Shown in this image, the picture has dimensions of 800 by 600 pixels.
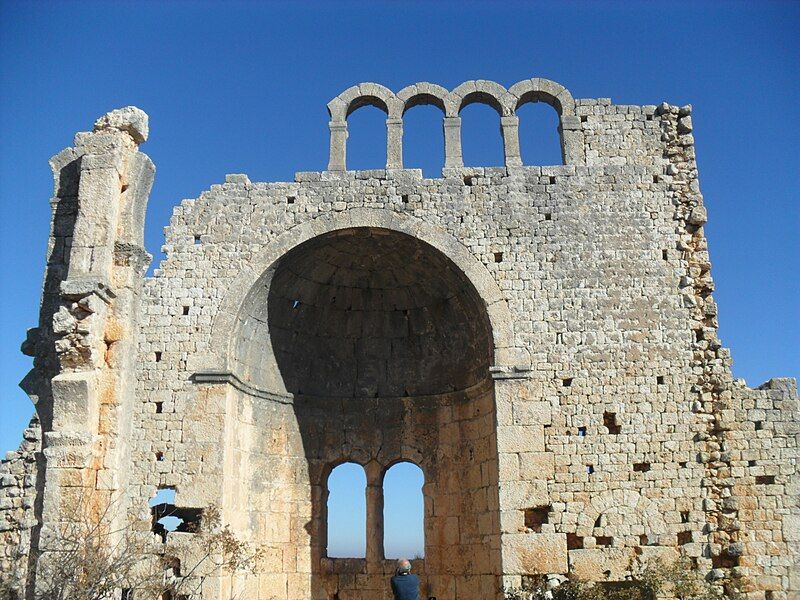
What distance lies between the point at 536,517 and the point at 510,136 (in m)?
6.26

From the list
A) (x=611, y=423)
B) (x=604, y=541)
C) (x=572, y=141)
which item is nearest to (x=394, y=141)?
(x=572, y=141)

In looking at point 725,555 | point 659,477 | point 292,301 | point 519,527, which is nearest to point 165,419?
point 292,301

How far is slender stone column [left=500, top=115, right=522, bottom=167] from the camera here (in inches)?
513

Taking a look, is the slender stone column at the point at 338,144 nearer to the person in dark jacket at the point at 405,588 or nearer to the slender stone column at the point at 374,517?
the slender stone column at the point at 374,517

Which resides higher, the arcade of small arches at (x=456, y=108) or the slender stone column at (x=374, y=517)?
the arcade of small arches at (x=456, y=108)

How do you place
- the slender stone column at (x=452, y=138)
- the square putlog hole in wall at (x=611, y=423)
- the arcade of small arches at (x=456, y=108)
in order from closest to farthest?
1. the square putlog hole in wall at (x=611, y=423)
2. the arcade of small arches at (x=456, y=108)
3. the slender stone column at (x=452, y=138)

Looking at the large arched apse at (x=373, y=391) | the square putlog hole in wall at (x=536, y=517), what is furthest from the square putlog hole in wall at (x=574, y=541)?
the large arched apse at (x=373, y=391)

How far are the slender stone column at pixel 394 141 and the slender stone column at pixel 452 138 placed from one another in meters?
0.78

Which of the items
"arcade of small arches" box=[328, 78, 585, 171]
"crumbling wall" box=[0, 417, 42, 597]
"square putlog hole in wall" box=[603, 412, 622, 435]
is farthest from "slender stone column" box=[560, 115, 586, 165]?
"crumbling wall" box=[0, 417, 42, 597]

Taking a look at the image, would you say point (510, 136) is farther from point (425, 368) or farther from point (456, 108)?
point (425, 368)

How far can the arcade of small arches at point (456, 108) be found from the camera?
13008 mm

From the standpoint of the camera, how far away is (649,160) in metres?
12.9

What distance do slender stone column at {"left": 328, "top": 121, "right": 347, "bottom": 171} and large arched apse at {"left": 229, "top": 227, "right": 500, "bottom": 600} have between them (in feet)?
4.27

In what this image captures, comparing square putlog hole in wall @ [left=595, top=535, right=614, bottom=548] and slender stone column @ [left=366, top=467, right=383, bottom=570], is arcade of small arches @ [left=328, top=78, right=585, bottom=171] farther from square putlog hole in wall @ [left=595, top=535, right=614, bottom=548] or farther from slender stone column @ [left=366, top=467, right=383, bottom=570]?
square putlog hole in wall @ [left=595, top=535, right=614, bottom=548]
